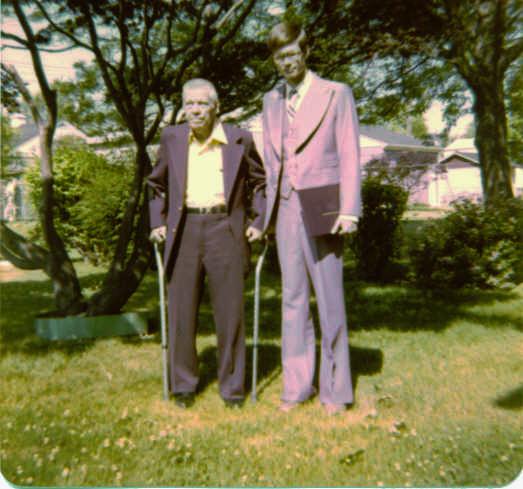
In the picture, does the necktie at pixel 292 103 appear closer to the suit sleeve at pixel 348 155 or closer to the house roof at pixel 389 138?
the suit sleeve at pixel 348 155

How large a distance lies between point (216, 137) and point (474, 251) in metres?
5.55

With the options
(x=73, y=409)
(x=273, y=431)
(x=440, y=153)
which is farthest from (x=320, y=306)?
(x=440, y=153)

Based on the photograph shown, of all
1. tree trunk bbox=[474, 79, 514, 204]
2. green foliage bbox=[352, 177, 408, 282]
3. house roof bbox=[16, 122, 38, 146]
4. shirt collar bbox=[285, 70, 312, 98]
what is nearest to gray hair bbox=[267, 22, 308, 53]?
shirt collar bbox=[285, 70, 312, 98]

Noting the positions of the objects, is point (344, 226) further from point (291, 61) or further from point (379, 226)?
point (379, 226)

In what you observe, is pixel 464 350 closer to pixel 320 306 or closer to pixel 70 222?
pixel 320 306

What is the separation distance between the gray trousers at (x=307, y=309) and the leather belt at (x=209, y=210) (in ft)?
1.17

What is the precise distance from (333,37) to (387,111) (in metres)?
3.48

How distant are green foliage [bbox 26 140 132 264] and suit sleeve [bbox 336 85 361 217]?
7646 mm

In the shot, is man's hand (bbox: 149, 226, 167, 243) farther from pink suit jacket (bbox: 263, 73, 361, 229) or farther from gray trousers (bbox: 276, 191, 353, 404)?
pink suit jacket (bbox: 263, 73, 361, 229)

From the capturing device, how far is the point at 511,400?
4.06 metres

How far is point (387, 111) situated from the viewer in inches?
404

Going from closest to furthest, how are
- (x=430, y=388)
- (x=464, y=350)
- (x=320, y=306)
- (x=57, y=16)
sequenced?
(x=320, y=306) < (x=430, y=388) < (x=464, y=350) < (x=57, y=16)

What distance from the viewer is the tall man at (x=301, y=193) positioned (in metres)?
3.71

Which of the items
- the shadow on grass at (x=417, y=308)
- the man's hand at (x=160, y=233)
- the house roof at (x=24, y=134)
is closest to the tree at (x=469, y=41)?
the shadow on grass at (x=417, y=308)
